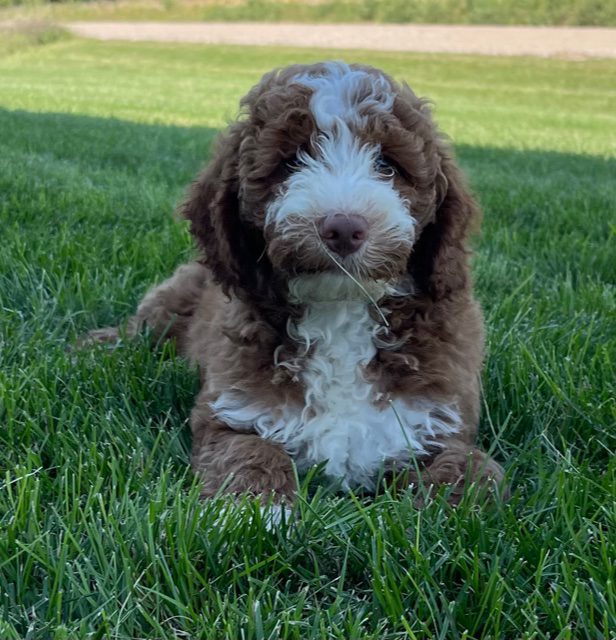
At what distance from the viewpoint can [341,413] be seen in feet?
9.37

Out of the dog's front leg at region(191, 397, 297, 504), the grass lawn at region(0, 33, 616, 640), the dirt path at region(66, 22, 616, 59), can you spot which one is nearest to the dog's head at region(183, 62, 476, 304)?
the dog's front leg at region(191, 397, 297, 504)

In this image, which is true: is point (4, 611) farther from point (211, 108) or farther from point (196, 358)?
point (211, 108)

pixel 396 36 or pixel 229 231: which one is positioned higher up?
pixel 229 231

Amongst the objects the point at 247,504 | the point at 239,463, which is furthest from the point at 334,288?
the point at 247,504

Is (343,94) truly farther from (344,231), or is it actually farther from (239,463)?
(239,463)

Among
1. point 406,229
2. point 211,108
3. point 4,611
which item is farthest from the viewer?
point 211,108

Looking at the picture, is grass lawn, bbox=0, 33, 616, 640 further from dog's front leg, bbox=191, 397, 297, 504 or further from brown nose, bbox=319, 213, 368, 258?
brown nose, bbox=319, 213, 368, 258

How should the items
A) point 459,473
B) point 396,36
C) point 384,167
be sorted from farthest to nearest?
point 396,36 → point 384,167 → point 459,473

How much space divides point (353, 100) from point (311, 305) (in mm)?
682

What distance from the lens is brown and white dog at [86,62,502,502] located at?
2.64 metres

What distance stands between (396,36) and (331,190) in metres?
35.5

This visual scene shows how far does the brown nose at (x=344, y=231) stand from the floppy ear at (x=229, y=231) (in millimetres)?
462

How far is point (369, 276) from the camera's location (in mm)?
2666

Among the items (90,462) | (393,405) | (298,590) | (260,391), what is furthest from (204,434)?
(298,590)
